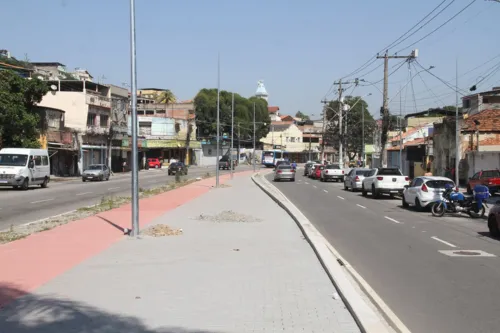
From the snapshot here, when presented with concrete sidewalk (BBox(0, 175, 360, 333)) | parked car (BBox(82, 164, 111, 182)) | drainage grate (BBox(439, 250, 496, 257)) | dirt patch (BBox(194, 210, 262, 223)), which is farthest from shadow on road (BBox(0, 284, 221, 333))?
parked car (BBox(82, 164, 111, 182))

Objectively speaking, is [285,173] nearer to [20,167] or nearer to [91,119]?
[91,119]

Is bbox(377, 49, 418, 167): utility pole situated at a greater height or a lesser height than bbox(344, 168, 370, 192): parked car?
greater

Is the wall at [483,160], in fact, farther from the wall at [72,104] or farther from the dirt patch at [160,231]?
the wall at [72,104]

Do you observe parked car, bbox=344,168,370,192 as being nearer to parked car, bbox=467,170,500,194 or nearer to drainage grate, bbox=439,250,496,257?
parked car, bbox=467,170,500,194

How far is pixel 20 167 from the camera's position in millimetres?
31766

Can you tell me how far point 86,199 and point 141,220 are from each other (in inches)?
427

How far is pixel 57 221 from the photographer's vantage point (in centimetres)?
1575

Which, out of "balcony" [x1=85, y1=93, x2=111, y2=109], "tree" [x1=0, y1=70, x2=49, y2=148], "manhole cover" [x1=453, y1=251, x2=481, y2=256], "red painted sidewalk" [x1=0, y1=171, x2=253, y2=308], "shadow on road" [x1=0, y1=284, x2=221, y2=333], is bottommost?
"manhole cover" [x1=453, y1=251, x2=481, y2=256]

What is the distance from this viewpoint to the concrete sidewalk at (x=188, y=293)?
583 centimetres

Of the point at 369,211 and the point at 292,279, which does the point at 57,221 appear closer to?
the point at 292,279

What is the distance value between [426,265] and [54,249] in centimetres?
713

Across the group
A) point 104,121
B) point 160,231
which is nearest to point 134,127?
point 160,231

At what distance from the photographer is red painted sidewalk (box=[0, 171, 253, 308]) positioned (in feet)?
26.4

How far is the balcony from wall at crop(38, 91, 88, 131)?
713 mm
